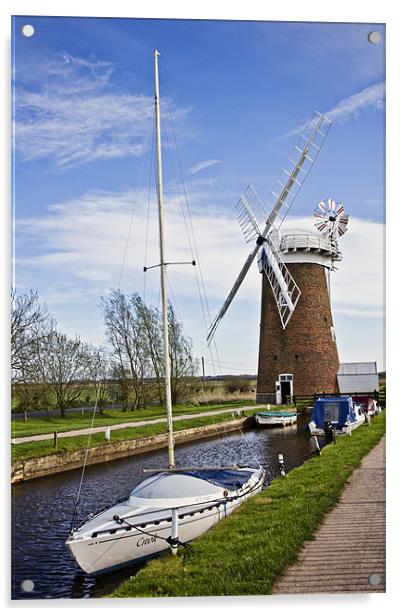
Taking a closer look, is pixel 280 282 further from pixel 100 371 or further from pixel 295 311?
pixel 100 371

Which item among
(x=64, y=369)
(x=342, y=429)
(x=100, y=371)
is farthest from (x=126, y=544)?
(x=342, y=429)

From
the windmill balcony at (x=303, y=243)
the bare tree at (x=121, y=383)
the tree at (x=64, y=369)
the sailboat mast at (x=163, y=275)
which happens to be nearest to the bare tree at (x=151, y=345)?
the bare tree at (x=121, y=383)

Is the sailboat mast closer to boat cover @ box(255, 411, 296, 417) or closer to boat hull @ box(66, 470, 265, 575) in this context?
boat hull @ box(66, 470, 265, 575)

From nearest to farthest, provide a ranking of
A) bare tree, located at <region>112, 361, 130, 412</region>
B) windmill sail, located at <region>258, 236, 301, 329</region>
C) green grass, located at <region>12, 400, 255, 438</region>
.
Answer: green grass, located at <region>12, 400, 255, 438</region> → windmill sail, located at <region>258, 236, 301, 329</region> → bare tree, located at <region>112, 361, 130, 412</region>

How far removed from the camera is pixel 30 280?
24.3ft

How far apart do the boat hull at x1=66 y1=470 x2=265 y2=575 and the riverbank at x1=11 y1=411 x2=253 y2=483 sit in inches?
176

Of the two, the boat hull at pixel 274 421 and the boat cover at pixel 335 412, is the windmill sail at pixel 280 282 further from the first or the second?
the boat cover at pixel 335 412

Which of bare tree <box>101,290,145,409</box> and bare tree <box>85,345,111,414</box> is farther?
bare tree <box>101,290,145,409</box>

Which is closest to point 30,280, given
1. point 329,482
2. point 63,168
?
point 63,168

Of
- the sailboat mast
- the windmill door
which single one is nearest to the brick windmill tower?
the windmill door

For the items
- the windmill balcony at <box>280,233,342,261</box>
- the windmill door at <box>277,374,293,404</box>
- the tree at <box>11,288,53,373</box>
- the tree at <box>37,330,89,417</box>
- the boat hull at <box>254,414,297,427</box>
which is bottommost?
the boat hull at <box>254,414,297,427</box>

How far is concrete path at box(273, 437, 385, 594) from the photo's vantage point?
578cm

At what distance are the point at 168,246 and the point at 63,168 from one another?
6.58 ft

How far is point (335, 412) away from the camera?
19.0 metres
